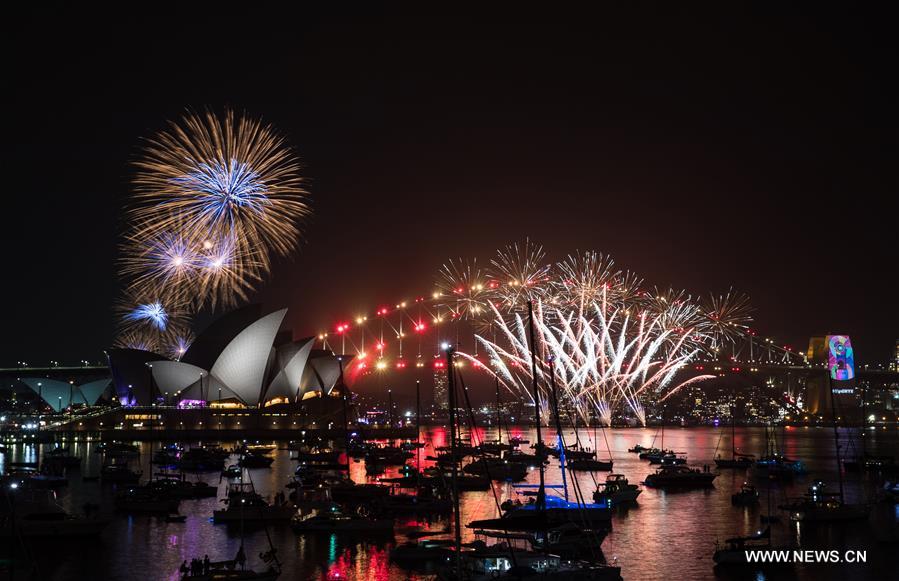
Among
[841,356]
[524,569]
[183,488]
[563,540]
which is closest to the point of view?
[524,569]

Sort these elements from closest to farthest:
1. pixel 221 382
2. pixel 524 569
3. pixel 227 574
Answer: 1. pixel 524 569
2. pixel 227 574
3. pixel 221 382

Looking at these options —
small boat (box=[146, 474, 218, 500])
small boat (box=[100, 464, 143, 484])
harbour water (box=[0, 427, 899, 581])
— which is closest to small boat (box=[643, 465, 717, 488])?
harbour water (box=[0, 427, 899, 581])

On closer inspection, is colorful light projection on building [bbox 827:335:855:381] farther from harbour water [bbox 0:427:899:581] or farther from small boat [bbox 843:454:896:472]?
harbour water [bbox 0:427:899:581]

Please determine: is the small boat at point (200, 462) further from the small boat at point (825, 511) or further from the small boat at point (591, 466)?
the small boat at point (825, 511)

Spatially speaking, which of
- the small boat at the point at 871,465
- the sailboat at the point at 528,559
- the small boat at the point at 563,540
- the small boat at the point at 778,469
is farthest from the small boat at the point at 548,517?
the small boat at the point at 871,465

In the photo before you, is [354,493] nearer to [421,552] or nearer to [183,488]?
[183,488]

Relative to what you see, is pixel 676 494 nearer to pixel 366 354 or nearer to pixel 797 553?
pixel 797 553

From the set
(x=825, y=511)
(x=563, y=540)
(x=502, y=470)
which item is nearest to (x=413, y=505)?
(x=563, y=540)
